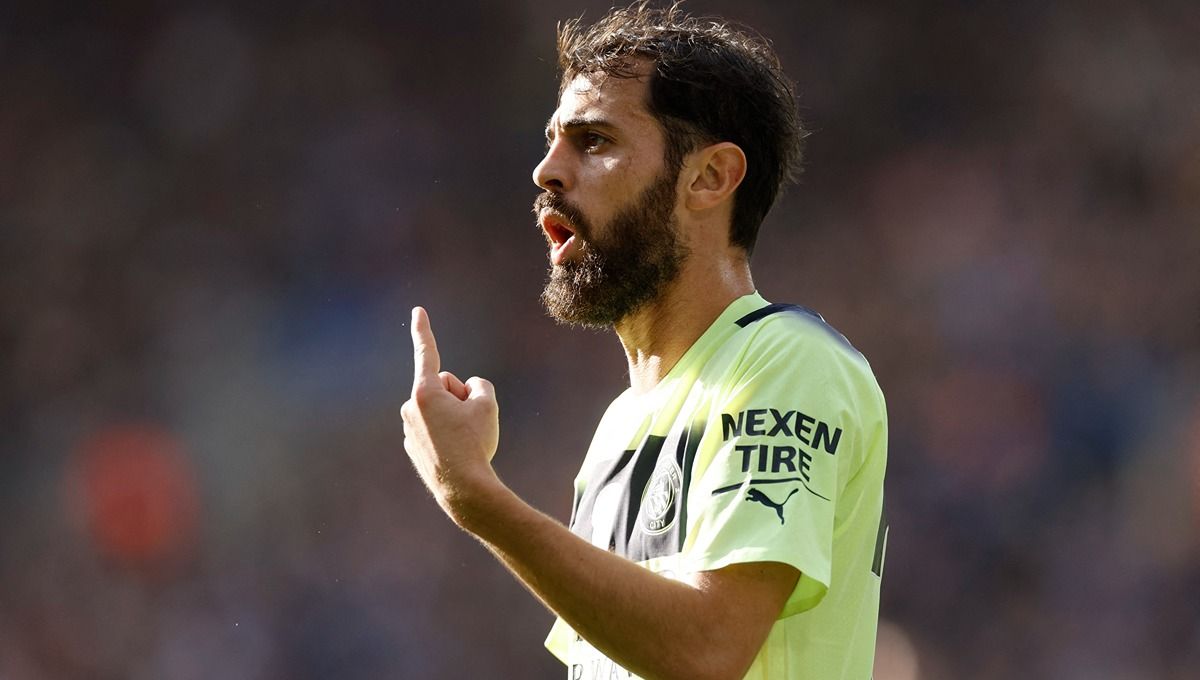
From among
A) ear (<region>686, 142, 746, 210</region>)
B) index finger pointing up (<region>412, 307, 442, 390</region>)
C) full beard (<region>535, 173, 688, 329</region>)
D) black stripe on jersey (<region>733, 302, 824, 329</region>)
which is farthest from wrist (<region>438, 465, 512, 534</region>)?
ear (<region>686, 142, 746, 210</region>)

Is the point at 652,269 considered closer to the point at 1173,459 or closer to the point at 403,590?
the point at 403,590

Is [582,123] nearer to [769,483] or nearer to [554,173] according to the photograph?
[554,173]

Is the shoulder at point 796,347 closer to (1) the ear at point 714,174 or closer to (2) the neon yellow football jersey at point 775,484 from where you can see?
(2) the neon yellow football jersey at point 775,484

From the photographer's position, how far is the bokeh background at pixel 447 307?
266 inches

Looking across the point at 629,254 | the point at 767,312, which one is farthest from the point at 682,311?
the point at 767,312

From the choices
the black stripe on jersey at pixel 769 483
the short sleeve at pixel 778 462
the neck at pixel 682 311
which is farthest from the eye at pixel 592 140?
the black stripe on jersey at pixel 769 483

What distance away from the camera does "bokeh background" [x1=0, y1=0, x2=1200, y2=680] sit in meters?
→ 6.76

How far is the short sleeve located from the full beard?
1.42ft

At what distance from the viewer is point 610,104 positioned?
249cm

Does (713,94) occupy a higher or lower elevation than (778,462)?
higher

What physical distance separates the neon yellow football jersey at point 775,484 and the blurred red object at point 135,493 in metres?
5.26

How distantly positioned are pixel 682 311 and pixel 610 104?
0.42 m

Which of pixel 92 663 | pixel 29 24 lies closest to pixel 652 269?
pixel 92 663

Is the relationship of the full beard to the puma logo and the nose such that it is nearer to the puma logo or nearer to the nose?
the nose
